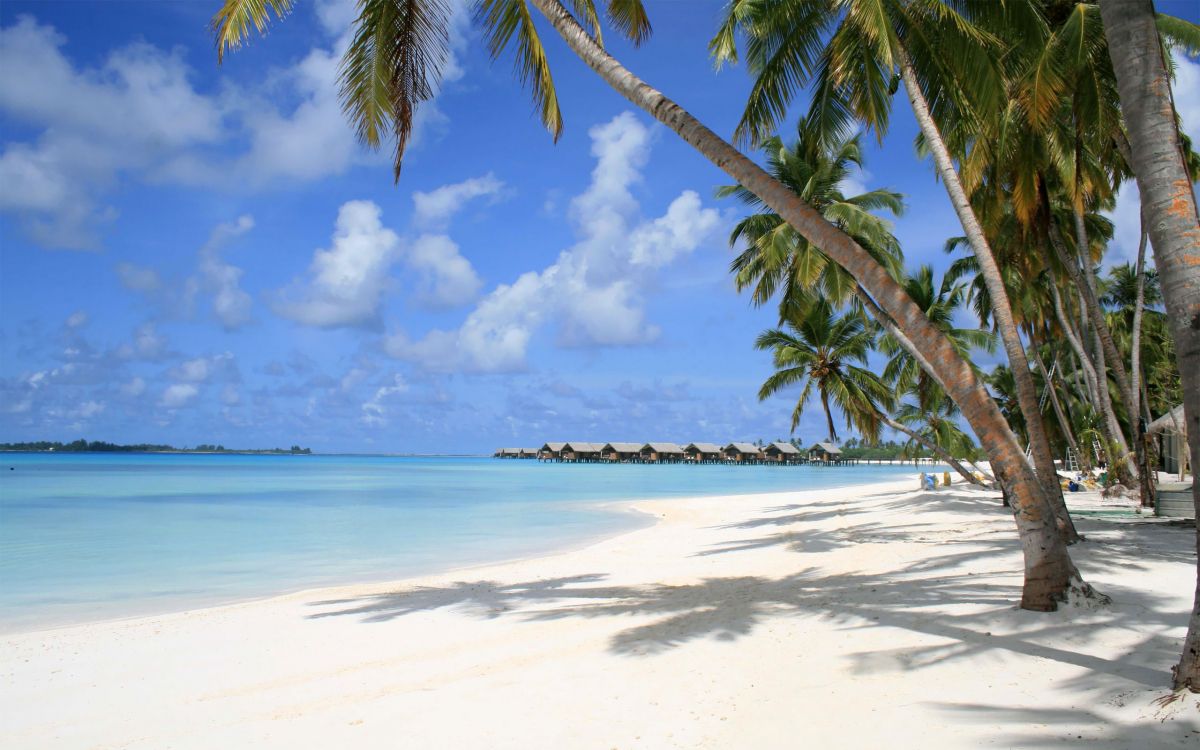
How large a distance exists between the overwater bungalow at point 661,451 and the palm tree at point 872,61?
100.0m

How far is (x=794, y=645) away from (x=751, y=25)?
706cm

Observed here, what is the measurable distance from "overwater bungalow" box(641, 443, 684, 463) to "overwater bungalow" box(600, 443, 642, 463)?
1.05 m

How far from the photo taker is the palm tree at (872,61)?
7281mm

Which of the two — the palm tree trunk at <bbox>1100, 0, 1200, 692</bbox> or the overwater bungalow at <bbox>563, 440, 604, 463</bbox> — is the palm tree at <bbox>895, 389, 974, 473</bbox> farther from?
the overwater bungalow at <bbox>563, 440, 604, 463</bbox>

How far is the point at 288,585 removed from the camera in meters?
10.6

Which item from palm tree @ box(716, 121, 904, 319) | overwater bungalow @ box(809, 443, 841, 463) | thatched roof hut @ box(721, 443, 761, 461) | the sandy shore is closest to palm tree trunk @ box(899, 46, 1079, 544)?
the sandy shore

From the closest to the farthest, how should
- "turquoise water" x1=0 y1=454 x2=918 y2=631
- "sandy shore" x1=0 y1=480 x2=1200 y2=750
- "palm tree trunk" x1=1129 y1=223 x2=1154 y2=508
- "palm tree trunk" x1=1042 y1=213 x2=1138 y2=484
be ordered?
"sandy shore" x1=0 y1=480 x2=1200 y2=750 → "turquoise water" x1=0 y1=454 x2=918 y2=631 → "palm tree trunk" x1=1129 y1=223 x2=1154 y2=508 → "palm tree trunk" x1=1042 y1=213 x2=1138 y2=484

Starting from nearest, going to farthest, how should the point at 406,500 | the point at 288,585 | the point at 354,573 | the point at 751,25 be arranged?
the point at 751,25, the point at 288,585, the point at 354,573, the point at 406,500

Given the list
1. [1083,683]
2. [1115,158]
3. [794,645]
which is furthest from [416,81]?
[1115,158]

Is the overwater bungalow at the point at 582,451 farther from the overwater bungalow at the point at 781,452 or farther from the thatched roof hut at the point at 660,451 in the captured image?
the overwater bungalow at the point at 781,452

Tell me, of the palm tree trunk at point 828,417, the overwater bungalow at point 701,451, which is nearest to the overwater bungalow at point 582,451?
the overwater bungalow at point 701,451

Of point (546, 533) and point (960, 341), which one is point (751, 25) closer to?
point (546, 533)

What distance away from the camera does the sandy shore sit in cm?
357

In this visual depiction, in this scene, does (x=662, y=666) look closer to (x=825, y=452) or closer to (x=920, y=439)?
(x=920, y=439)
